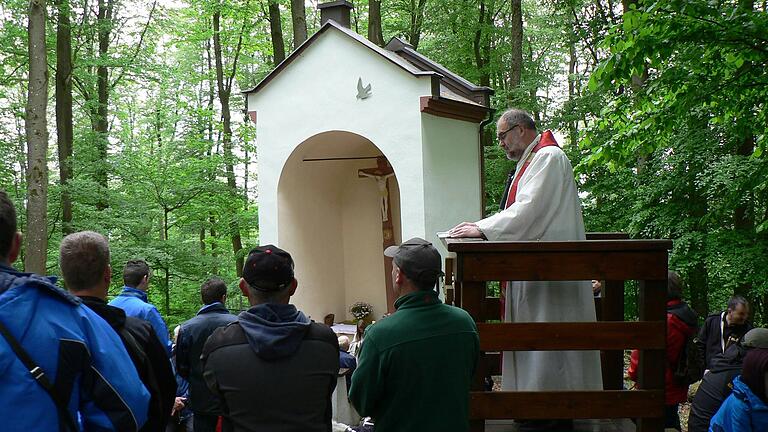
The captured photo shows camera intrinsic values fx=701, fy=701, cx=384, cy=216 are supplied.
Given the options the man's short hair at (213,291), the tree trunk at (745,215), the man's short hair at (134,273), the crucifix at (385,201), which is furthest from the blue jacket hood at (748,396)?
the crucifix at (385,201)

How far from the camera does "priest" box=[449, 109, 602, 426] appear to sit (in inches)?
145

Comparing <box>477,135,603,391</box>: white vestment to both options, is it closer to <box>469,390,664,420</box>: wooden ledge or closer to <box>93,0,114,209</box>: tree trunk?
<box>469,390,664,420</box>: wooden ledge

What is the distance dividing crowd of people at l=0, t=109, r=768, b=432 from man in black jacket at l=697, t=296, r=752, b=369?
5.33 feet

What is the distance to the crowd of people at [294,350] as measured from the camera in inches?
82.0

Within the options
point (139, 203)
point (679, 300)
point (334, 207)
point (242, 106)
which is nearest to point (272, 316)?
point (679, 300)

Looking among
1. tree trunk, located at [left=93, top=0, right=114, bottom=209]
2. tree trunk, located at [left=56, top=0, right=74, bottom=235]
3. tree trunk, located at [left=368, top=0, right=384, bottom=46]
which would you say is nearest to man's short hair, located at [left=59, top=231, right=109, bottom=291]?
tree trunk, located at [left=93, top=0, right=114, bottom=209]

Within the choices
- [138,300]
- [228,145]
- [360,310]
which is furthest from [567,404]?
[228,145]

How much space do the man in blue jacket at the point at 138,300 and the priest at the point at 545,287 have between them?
7.15 feet

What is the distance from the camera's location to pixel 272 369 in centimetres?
261

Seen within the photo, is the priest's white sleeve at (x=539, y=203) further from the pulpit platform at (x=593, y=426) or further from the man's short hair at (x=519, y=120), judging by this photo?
the pulpit platform at (x=593, y=426)

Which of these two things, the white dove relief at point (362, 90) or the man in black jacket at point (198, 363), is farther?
the white dove relief at point (362, 90)

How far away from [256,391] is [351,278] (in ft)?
35.8

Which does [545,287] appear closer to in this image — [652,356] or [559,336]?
[559,336]

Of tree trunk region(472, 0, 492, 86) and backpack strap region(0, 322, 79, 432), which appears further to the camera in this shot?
tree trunk region(472, 0, 492, 86)
